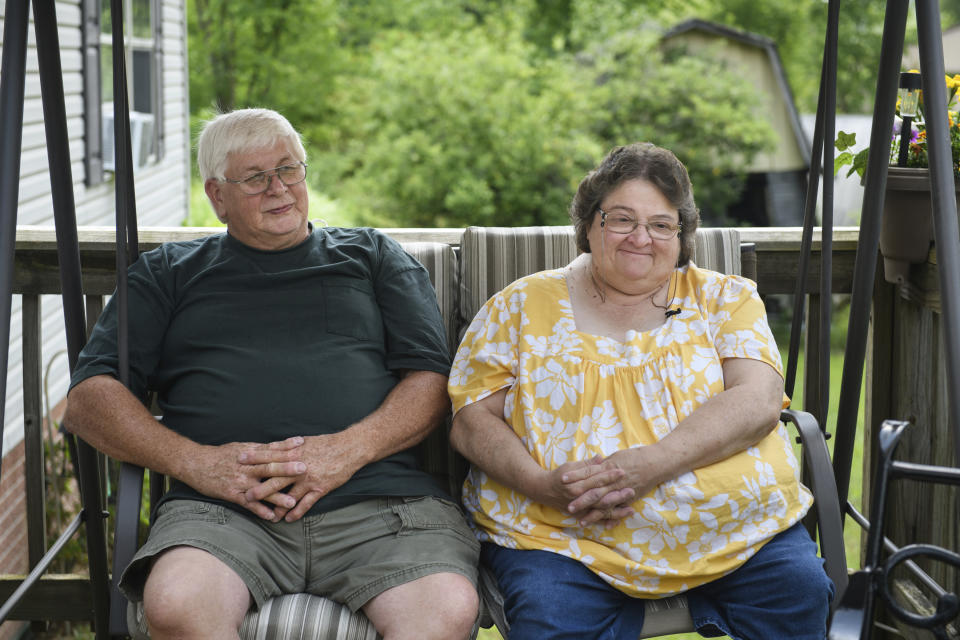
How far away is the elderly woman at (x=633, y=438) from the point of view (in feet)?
6.06

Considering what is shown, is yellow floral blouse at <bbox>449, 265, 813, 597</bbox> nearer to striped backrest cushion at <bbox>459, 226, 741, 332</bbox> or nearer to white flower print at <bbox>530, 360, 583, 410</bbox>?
white flower print at <bbox>530, 360, 583, 410</bbox>

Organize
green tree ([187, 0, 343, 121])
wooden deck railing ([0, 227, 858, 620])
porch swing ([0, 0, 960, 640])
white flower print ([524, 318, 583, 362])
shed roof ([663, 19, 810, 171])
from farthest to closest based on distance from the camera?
green tree ([187, 0, 343, 121]) < shed roof ([663, 19, 810, 171]) < wooden deck railing ([0, 227, 858, 620]) < white flower print ([524, 318, 583, 362]) < porch swing ([0, 0, 960, 640])

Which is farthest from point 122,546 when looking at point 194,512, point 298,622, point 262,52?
point 262,52

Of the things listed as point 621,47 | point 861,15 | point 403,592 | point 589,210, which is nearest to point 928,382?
point 589,210

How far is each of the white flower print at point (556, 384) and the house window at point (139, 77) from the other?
4.27 meters

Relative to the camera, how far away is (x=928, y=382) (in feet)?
7.98

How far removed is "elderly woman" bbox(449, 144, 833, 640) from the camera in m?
1.85

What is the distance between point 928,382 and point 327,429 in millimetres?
1465

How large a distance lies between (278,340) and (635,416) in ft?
2.54

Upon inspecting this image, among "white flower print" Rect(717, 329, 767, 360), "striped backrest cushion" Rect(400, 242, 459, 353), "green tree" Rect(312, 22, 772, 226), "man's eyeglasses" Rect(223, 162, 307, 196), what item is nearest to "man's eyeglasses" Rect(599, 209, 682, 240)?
"white flower print" Rect(717, 329, 767, 360)

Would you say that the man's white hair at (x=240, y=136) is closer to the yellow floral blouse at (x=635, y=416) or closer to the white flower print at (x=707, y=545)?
the yellow floral blouse at (x=635, y=416)

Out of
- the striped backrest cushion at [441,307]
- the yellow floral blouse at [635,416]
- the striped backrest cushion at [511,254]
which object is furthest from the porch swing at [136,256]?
the striped backrest cushion at [441,307]

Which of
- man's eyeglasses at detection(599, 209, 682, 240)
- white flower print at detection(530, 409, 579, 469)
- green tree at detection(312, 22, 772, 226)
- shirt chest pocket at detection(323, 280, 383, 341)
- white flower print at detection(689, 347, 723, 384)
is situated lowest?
white flower print at detection(530, 409, 579, 469)

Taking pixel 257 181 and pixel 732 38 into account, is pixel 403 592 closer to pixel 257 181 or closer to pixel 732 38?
pixel 257 181
